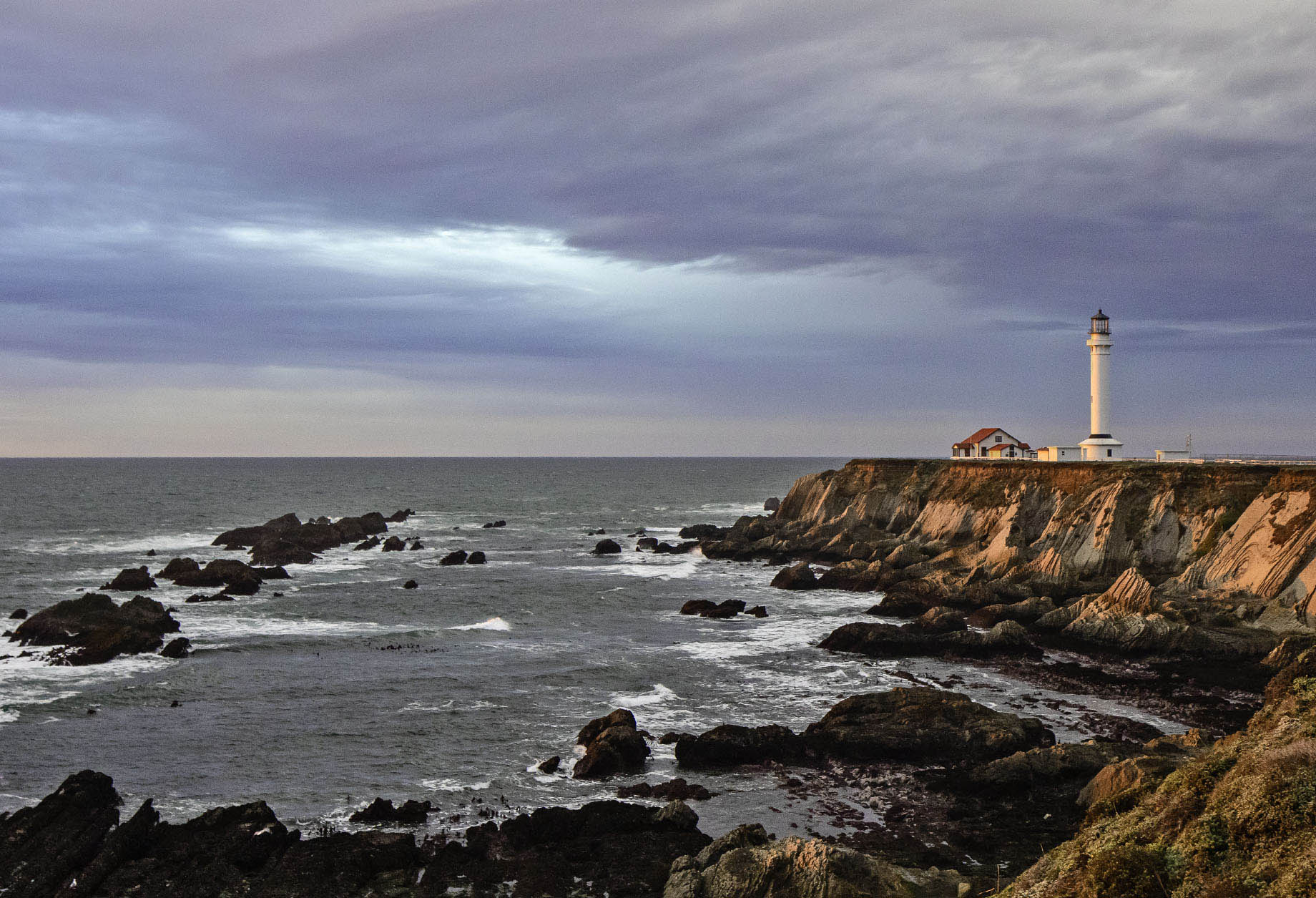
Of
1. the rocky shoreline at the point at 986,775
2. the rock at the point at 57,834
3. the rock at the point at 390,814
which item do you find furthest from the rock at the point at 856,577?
the rock at the point at 57,834

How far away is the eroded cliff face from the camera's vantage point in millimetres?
40594

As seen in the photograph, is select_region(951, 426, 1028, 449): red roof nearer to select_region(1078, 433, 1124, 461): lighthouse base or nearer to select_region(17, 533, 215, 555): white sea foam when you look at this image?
select_region(1078, 433, 1124, 461): lighthouse base

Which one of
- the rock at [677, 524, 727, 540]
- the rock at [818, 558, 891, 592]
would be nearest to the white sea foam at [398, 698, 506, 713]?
the rock at [818, 558, 891, 592]

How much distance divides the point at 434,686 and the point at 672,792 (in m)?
13.6

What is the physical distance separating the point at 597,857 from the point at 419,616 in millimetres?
30345

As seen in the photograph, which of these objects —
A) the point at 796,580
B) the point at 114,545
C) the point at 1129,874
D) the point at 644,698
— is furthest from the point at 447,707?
the point at 114,545

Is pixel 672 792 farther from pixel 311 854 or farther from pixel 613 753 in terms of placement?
pixel 311 854

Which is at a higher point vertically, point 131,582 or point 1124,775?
point 1124,775

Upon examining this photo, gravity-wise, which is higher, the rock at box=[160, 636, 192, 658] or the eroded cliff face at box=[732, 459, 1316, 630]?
the eroded cliff face at box=[732, 459, 1316, 630]

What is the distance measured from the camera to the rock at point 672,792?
21812mm

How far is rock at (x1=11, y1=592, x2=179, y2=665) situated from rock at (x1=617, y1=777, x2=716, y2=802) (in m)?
25.0

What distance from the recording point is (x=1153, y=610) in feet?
124

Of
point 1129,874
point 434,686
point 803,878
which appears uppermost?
point 1129,874

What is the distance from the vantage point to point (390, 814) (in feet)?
67.3
